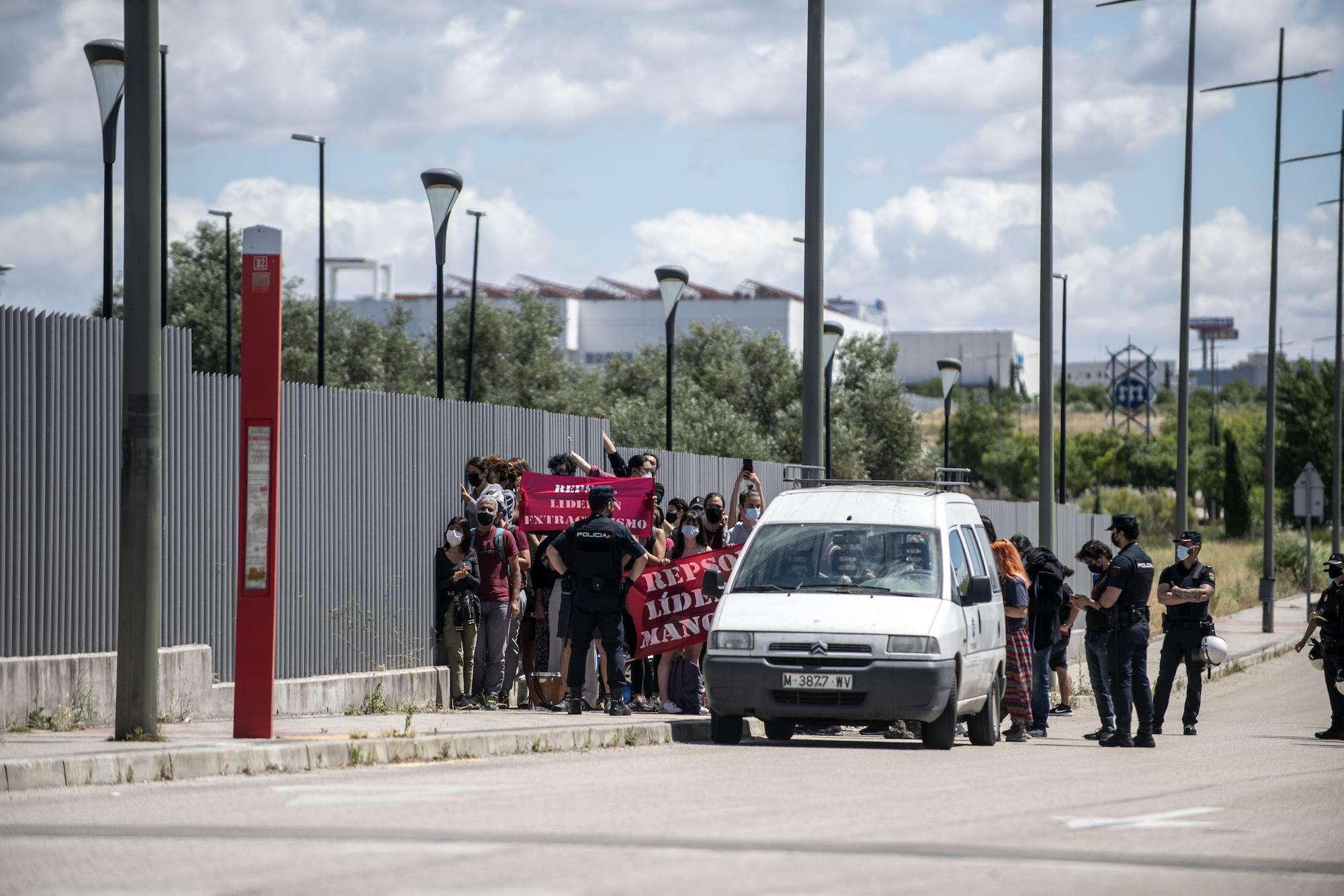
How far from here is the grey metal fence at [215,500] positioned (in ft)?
38.7

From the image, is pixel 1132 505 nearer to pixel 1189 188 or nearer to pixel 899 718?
pixel 1189 188

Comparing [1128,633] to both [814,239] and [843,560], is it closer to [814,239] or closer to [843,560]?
[843,560]

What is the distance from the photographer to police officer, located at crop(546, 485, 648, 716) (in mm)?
14484

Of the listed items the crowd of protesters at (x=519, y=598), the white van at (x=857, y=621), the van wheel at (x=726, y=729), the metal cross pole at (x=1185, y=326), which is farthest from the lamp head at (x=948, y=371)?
the van wheel at (x=726, y=729)

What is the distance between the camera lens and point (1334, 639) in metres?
17.1

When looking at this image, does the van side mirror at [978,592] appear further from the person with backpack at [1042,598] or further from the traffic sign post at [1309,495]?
the traffic sign post at [1309,495]

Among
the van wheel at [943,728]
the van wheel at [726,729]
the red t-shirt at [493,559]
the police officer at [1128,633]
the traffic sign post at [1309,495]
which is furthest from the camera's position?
the traffic sign post at [1309,495]

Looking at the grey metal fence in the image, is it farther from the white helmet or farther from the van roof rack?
the white helmet

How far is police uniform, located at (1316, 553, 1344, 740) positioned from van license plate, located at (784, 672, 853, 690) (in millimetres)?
6412

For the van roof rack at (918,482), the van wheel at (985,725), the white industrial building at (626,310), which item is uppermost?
the white industrial building at (626,310)

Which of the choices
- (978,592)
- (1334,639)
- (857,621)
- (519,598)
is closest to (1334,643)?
(1334,639)

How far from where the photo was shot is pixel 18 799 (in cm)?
912

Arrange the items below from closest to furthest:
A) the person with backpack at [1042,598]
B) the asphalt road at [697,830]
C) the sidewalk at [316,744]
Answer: the asphalt road at [697,830]
the sidewalk at [316,744]
the person with backpack at [1042,598]

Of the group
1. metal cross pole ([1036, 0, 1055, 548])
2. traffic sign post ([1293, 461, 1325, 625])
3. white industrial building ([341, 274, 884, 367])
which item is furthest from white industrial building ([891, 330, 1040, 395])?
metal cross pole ([1036, 0, 1055, 548])
